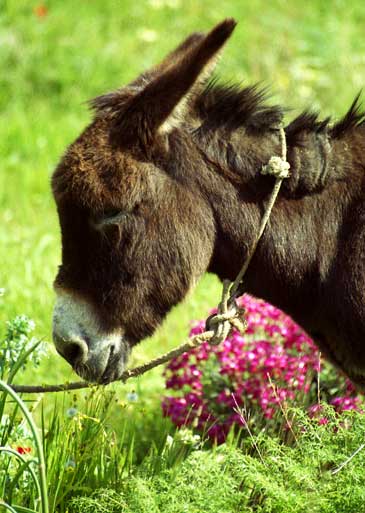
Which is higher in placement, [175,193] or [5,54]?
[5,54]

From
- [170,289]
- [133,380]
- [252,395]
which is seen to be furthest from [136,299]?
[133,380]

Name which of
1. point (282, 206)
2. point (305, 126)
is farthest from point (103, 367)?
point (305, 126)

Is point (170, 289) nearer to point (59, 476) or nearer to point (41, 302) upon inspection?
point (59, 476)

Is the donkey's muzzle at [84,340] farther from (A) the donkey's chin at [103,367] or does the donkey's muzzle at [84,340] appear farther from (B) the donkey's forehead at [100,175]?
(B) the donkey's forehead at [100,175]

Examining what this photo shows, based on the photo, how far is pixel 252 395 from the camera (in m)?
4.30

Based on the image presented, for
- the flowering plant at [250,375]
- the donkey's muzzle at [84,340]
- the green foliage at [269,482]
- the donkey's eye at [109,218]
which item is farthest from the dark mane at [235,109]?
the flowering plant at [250,375]

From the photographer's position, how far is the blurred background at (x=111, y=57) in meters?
7.98

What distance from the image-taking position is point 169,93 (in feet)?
9.97

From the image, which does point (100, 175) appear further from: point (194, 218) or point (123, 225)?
point (194, 218)

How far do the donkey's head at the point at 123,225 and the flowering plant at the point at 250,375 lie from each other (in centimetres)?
94

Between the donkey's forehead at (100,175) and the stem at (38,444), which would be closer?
the stem at (38,444)

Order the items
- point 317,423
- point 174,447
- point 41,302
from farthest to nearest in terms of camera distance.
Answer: point 41,302
point 174,447
point 317,423

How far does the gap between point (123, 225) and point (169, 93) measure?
1.49ft

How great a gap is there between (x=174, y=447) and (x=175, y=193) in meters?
1.01
